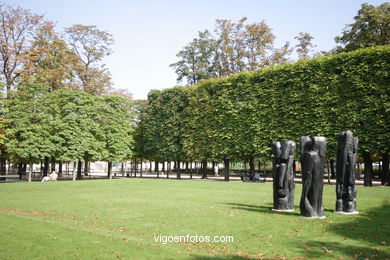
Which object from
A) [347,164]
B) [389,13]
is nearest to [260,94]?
[389,13]

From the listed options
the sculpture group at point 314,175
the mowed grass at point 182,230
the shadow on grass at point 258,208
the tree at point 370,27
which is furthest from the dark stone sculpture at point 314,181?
the tree at point 370,27

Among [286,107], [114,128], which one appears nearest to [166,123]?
[114,128]

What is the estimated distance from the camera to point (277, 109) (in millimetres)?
30406

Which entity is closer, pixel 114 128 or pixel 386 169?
pixel 386 169

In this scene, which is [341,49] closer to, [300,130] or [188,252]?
[300,130]

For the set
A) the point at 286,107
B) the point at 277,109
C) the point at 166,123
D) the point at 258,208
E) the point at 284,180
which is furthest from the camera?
the point at 166,123

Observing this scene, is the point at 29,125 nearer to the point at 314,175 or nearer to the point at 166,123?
the point at 166,123

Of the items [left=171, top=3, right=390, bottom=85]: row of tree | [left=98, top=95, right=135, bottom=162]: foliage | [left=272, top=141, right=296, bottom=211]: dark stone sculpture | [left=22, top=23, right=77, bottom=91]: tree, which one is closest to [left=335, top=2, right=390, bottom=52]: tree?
[left=171, top=3, right=390, bottom=85]: row of tree

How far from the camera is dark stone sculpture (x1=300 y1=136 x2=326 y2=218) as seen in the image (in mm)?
12125

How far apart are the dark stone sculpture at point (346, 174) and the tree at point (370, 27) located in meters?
22.7

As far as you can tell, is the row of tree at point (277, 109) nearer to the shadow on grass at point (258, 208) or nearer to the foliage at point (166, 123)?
the foliage at point (166, 123)

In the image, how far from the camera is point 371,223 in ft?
36.9

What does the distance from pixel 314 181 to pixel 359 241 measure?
3388 mm

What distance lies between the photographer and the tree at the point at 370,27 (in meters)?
30.9
